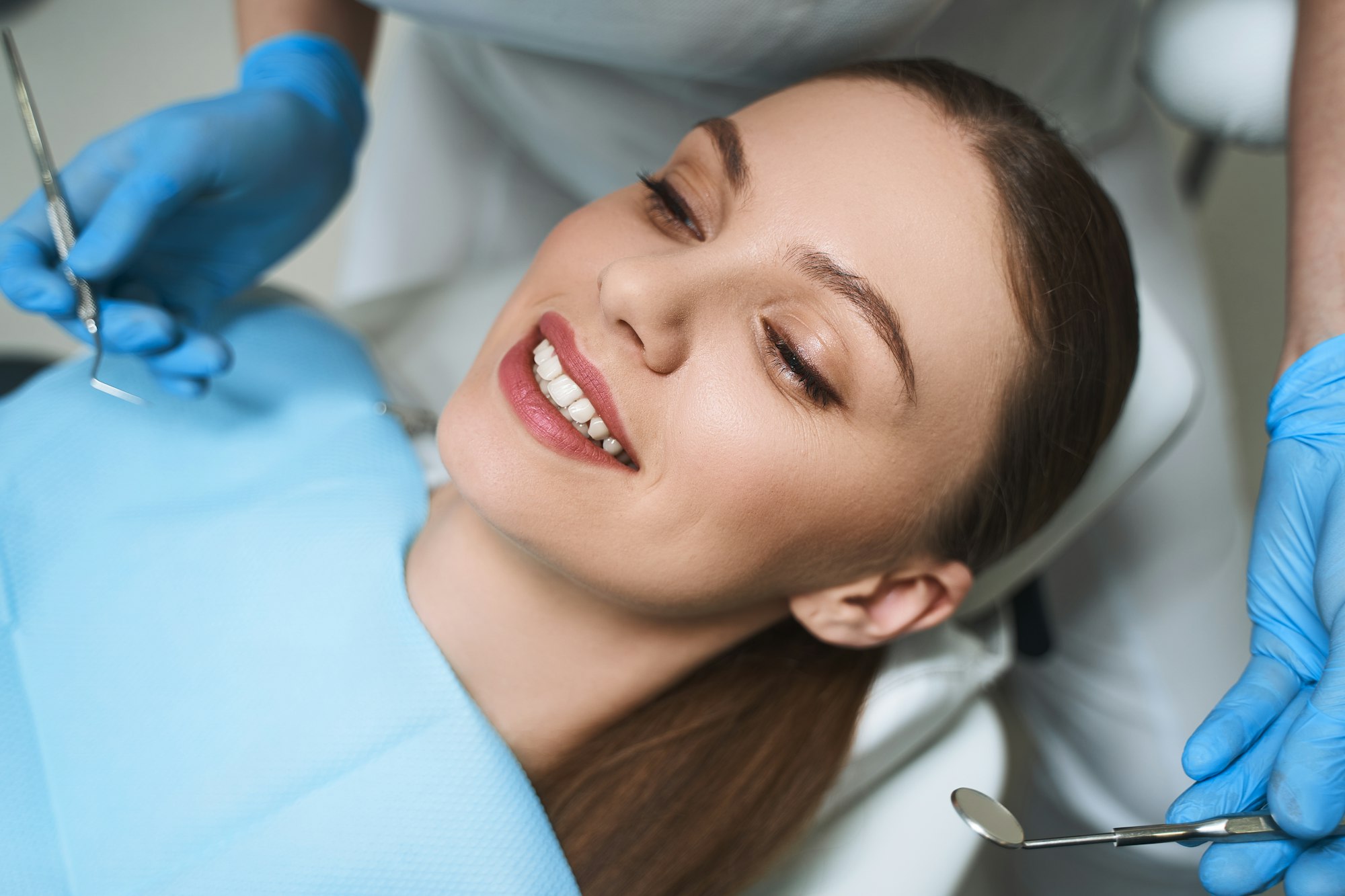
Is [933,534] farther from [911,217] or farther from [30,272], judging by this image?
[30,272]

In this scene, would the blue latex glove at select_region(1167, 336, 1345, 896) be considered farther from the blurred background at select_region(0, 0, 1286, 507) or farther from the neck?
the blurred background at select_region(0, 0, 1286, 507)

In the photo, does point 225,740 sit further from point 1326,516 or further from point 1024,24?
point 1024,24

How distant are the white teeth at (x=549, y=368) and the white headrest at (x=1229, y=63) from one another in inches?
33.1

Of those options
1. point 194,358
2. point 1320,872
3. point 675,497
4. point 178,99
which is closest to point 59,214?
point 194,358

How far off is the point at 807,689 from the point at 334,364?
0.70m

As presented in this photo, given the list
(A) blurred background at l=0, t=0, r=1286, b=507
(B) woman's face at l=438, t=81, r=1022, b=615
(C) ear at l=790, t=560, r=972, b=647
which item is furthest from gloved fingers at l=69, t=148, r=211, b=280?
(A) blurred background at l=0, t=0, r=1286, b=507

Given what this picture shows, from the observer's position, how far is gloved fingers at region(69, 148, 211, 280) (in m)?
1.02

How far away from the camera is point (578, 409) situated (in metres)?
0.90

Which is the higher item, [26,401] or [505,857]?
[26,401]

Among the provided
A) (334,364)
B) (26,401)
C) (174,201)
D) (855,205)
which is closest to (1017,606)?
(855,205)

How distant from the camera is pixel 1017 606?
1.35 meters

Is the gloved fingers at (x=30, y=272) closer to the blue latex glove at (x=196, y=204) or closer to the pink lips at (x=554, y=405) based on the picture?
the blue latex glove at (x=196, y=204)

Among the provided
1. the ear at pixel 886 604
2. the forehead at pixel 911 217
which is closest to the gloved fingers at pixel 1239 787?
the ear at pixel 886 604

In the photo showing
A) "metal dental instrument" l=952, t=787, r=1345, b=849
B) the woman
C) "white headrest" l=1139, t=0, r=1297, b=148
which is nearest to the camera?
"metal dental instrument" l=952, t=787, r=1345, b=849
